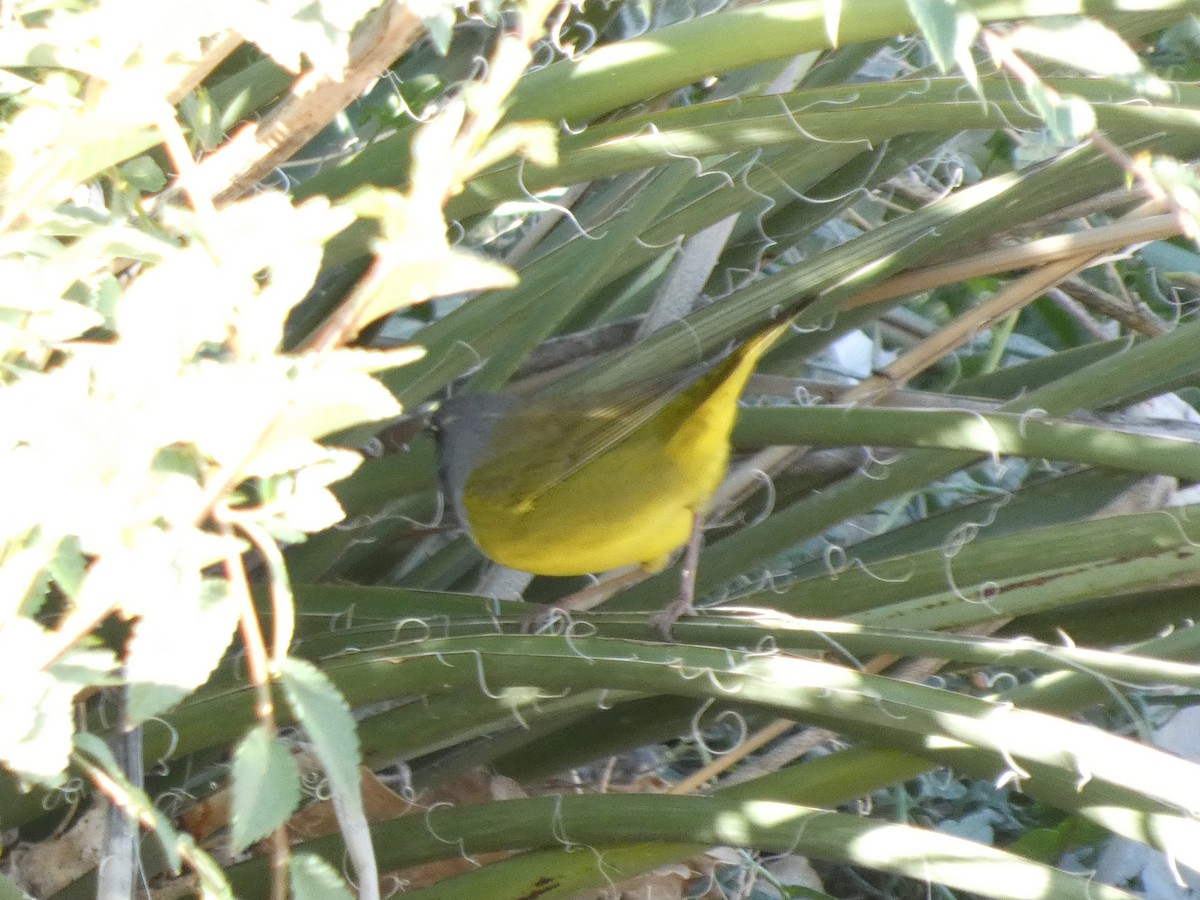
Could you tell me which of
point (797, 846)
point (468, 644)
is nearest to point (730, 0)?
point (468, 644)

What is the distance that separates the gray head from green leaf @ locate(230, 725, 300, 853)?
115 cm

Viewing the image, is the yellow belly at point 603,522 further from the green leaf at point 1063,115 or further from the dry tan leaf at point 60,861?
the green leaf at point 1063,115

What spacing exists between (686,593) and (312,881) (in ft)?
3.10

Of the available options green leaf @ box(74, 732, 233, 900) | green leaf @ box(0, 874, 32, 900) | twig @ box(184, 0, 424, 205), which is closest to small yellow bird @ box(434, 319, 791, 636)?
twig @ box(184, 0, 424, 205)

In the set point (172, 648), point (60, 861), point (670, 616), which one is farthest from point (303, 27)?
point (60, 861)

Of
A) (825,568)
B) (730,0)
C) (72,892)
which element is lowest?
(825,568)

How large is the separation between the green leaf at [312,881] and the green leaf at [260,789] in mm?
39

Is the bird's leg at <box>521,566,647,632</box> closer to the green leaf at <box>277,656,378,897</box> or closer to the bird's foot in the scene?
the bird's foot

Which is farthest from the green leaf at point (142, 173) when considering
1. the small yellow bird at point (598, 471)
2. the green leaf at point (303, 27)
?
the small yellow bird at point (598, 471)

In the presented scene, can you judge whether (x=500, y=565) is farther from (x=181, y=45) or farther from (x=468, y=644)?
(x=181, y=45)

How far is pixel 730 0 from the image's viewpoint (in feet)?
4.56

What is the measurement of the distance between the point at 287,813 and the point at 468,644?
563 mm

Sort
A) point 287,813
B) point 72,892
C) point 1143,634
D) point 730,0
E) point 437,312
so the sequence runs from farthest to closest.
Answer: point 437,312 → point 730,0 → point 1143,634 → point 72,892 → point 287,813

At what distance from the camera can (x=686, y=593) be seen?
1432 mm
